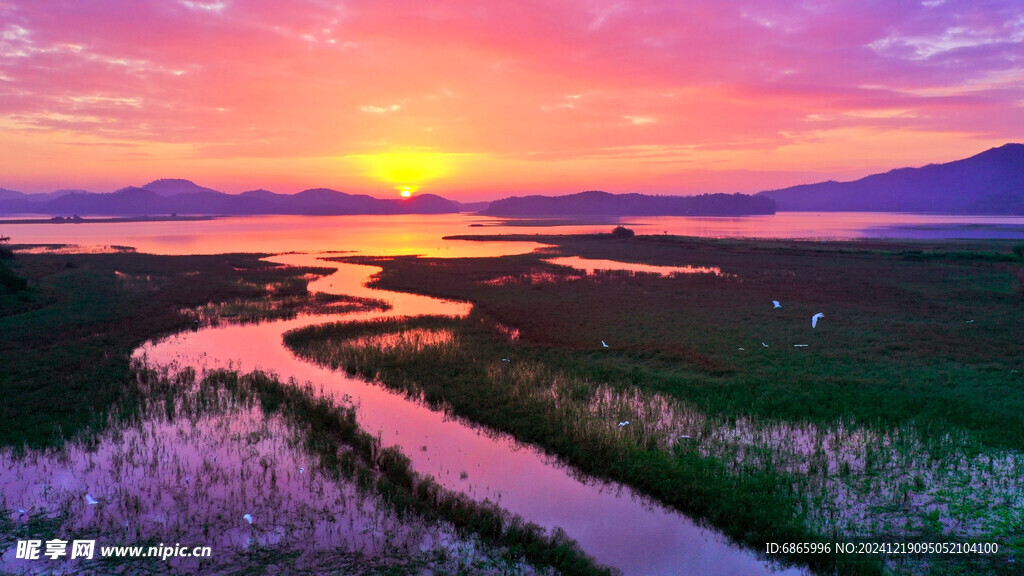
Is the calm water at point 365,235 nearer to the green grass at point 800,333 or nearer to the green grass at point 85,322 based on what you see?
the green grass at point 85,322

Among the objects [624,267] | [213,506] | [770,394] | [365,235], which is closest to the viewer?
[213,506]

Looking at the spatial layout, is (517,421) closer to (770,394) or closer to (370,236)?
(770,394)

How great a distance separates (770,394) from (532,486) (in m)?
8.25

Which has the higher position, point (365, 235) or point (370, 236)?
point (365, 235)

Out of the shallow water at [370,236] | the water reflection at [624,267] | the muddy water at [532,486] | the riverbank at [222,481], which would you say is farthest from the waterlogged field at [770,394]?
the shallow water at [370,236]

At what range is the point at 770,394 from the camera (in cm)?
1469

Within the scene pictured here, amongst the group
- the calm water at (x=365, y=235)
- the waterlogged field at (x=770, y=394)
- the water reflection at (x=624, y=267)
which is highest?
the calm water at (x=365, y=235)

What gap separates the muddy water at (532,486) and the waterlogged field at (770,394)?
0.55m

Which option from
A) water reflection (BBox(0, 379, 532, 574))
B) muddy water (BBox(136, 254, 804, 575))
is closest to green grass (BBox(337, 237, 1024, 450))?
muddy water (BBox(136, 254, 804, 575))

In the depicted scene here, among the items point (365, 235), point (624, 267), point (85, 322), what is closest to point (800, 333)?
point (624, 267)

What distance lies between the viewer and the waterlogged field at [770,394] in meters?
9.28

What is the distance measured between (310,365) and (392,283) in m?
20.3

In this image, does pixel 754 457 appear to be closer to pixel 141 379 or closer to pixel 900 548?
pixel 900 548

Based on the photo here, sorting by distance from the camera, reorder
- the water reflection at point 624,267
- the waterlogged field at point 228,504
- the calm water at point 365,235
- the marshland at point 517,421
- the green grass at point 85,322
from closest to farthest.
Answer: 1. the waterlogged field at point 228,504
2. the marshland at point 517,421
3. the green grass at point 85,322
4. the water reflection at point 624,267
5. the calm water at point 365,235
